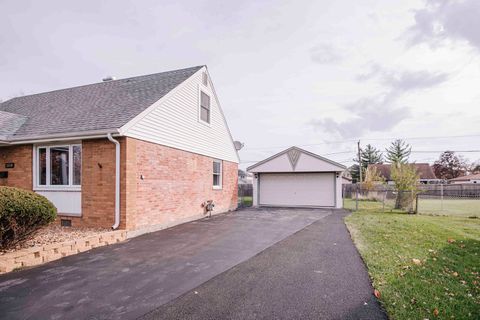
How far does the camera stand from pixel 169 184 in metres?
10.1

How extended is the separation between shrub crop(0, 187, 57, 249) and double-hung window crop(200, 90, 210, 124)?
8006 millimetres

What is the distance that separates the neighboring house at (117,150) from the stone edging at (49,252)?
2.77 feet

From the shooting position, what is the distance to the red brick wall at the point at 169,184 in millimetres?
8688

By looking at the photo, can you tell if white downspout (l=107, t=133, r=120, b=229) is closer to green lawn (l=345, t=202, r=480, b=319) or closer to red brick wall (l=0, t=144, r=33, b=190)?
red brick wall (l=0, t=144, r=33, b=190)

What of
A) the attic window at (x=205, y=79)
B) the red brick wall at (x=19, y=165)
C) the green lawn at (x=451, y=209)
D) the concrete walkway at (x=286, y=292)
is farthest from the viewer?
the green lawn at (x=451, y=209)

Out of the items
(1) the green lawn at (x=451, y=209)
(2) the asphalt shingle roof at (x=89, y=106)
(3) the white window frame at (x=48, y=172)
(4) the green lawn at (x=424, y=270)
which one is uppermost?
(2) the asphalt shingle roof at (x=89, y=106)

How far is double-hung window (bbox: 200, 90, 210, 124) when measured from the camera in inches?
509

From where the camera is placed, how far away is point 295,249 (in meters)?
6.71

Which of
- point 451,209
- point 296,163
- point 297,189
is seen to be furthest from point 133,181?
point 451,209

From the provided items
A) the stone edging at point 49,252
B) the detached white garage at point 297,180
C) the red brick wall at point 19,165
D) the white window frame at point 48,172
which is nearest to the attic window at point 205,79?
the white window frame at point 48,172

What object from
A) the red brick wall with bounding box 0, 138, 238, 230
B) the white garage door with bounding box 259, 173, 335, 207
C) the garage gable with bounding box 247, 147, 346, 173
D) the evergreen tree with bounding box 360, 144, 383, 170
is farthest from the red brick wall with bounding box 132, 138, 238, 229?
the evergreen tree with bounding box 360, 144, 383, 170

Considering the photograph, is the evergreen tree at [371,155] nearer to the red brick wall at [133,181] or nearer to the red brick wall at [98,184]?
the red brick wall at [133,181]

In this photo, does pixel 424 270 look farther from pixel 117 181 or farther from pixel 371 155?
pixel 371 155

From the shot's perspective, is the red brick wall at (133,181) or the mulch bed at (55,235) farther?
the red brick wall at (133,181)
